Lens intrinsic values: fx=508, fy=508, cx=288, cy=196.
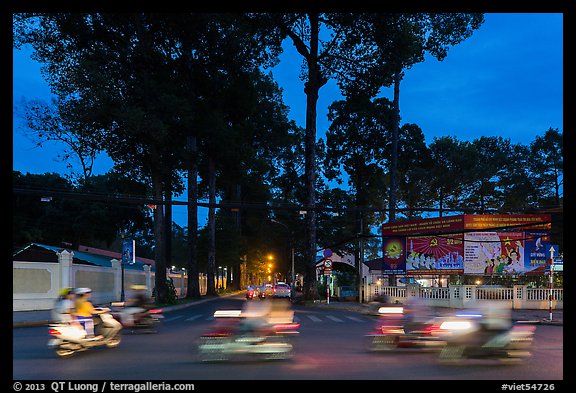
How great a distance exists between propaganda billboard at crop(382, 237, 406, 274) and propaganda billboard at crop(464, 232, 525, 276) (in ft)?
15.2

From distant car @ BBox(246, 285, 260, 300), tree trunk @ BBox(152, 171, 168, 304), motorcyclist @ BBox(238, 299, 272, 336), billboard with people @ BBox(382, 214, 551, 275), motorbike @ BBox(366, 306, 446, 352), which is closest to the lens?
motorcyclist @ BBox(238, 299, 272, 336)

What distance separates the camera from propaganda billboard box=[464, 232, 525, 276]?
33.7m

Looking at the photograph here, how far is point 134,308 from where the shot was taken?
16469mm

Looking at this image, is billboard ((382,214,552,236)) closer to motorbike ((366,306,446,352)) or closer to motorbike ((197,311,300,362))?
motorbike ((366,306,446,352))

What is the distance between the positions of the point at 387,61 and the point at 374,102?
57.8ft

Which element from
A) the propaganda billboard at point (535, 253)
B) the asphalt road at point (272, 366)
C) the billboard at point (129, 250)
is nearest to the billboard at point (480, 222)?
the propaganda billboard at point (535, 253)

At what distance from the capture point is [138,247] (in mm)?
93688

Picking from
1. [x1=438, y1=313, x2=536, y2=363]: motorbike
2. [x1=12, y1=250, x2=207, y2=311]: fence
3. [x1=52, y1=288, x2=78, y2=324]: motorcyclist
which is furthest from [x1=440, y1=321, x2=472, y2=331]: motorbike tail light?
[x1=12, y1=250, x2=207, y2=311]: fence

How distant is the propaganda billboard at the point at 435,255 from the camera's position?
3433 cm

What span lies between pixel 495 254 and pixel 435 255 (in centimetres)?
386

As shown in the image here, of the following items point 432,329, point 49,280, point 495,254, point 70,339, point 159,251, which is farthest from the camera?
point 495,254

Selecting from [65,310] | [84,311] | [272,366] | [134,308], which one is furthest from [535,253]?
[65,310]

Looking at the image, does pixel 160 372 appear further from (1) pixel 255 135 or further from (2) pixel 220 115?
(1) pixel 255 135

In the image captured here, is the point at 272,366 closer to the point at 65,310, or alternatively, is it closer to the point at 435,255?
the point at 65,310
